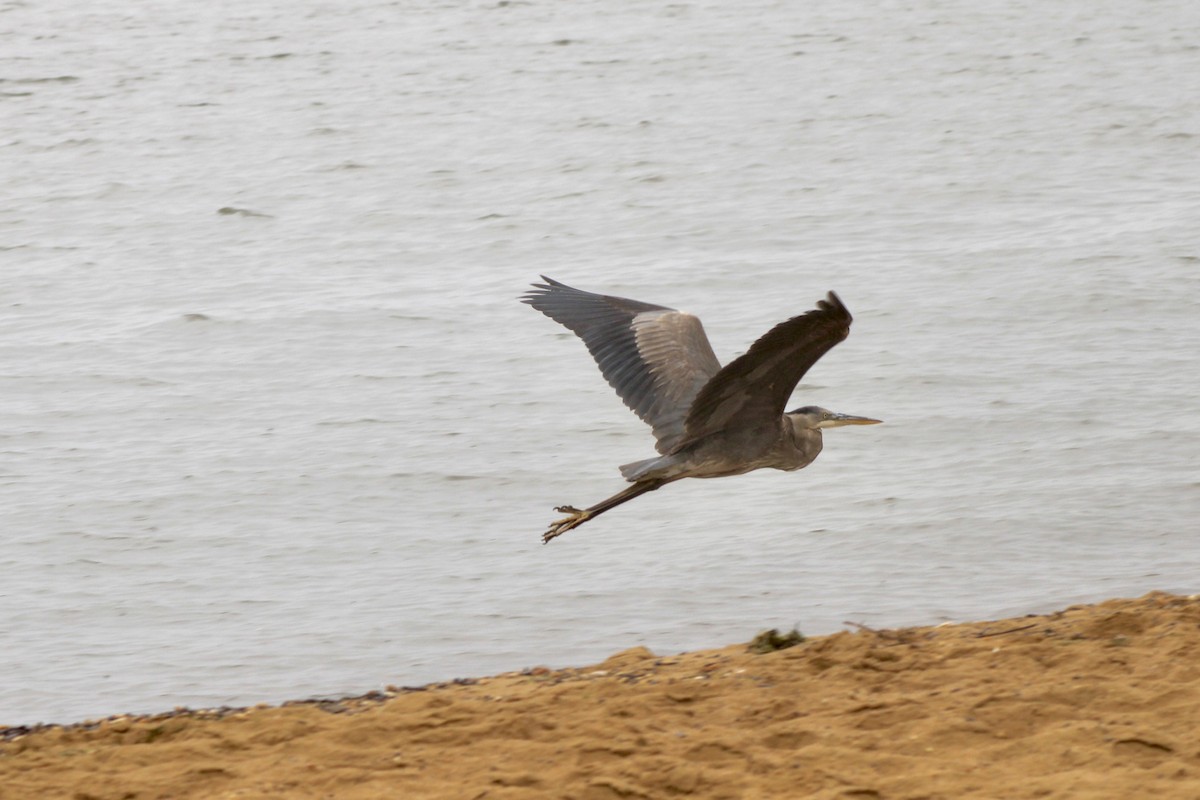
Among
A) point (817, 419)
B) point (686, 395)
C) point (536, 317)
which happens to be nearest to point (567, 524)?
point (686, 395)

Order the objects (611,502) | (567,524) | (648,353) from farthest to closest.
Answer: (648,353) < (567,524) < (611,502)

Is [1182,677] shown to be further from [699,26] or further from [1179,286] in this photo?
[699,26]

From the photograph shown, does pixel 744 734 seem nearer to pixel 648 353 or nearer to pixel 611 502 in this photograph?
pixel 611 502

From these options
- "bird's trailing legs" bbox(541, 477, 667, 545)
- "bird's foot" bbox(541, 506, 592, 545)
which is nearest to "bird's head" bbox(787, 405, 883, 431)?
"bird's trailing legs" bbox(541, 477, 667, 545)

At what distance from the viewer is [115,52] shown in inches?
852

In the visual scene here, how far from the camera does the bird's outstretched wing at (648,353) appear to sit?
7.10m

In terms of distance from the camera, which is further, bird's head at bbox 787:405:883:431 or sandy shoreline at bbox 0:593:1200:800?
bird's head at bbox 787:405:883:431

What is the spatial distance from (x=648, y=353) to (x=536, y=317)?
18.8ft

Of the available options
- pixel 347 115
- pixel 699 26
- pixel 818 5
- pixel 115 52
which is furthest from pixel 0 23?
pixel 818 5

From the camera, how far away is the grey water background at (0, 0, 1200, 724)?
8.31 metres

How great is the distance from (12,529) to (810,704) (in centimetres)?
529

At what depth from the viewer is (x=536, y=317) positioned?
12.9 meters

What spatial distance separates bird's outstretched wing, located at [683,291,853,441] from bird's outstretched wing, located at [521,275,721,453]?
0.24 metres

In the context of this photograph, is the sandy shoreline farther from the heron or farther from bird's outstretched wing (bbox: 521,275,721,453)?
bird's outstretched wing (bbox: 521,275,721,453)
